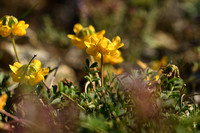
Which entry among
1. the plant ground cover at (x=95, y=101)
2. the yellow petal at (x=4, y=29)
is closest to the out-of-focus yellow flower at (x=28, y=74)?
the plant ground cover at (x=95, y=101)

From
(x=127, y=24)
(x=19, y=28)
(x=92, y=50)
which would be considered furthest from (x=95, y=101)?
(x=127, y=24)

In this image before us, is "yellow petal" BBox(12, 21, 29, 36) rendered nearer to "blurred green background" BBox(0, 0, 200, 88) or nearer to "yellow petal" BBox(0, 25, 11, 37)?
"yellow petal" BBox(0, 25, 11, 37)

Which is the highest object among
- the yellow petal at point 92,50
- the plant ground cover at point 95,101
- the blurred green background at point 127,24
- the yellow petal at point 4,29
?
the blurred green background at point 127,24

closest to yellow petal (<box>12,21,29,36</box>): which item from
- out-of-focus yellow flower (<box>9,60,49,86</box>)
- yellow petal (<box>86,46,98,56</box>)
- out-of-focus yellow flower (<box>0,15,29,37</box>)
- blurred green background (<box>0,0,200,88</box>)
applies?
out-of-focus yellow flower (<box>0,15,29,37</box>)

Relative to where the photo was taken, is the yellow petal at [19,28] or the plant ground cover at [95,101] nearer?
the plant ground cover at [95,101]

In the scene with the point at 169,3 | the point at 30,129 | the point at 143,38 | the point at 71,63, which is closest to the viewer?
the point at 30,129

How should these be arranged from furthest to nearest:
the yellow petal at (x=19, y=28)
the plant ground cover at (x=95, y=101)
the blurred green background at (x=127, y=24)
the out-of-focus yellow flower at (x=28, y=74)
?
1. the blurred green background at (x=127, y=24)
2. the yellow petal at (x=19, y=28)
3. the out-of-focus yellow flower at (x=28, y=74)
4. the plant ground cover at (x=95, y=101)

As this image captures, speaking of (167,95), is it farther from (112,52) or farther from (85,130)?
(85,130)

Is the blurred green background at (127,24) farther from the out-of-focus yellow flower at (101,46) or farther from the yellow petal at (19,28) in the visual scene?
the yellow petal at (19,28)

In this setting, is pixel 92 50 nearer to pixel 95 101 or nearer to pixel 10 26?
pixel 95 101

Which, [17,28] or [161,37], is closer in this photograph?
[17,28]

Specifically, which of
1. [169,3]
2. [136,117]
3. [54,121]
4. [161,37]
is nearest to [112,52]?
[136,117]
